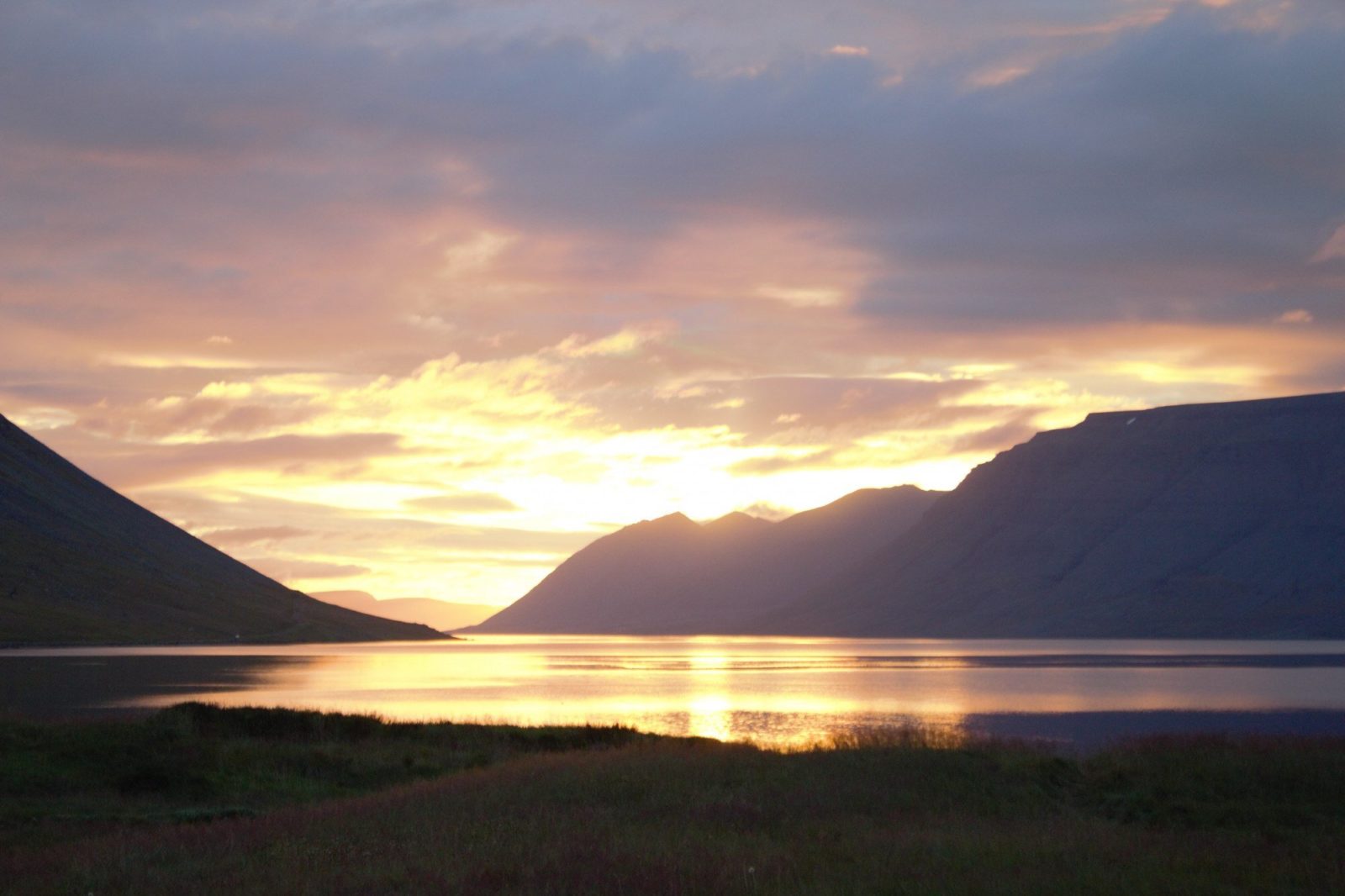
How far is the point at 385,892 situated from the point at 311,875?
6.11 feet

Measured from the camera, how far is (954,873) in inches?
815

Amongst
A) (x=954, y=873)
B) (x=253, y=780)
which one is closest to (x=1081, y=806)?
(x=954, y=873)

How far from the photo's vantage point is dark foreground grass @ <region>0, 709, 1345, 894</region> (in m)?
20.2

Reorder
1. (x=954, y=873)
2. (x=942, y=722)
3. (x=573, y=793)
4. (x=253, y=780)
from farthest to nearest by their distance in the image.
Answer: (x=942, y=722), (x=253, y=780), (x=573, y=793), (x=954, y=873)

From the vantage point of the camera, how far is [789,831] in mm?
25516

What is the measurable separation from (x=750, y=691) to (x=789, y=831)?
75495 mm

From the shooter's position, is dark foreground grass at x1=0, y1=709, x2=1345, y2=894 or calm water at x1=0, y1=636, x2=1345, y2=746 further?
calm water at x1=0, y1=636, x2=1345, y2=746

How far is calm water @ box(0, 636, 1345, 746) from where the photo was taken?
67.8m

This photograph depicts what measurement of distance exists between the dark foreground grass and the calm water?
61.2 ft

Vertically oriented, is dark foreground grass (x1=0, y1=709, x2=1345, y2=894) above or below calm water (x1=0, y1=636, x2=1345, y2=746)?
above

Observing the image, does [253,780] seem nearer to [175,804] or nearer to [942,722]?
[175,804]

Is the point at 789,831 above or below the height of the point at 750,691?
above

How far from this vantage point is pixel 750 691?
328 ft

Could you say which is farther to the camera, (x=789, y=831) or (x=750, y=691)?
(x=750, y=691)
